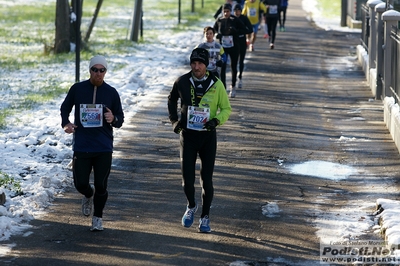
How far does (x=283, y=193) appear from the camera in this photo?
1124 cm

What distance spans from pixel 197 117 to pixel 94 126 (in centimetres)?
105

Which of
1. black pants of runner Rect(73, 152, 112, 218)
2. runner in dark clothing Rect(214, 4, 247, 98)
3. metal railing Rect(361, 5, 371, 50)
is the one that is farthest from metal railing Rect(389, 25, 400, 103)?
black pants of runner Rect(73, 152, 112, 218)

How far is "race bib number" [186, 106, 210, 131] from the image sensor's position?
9.27 metres

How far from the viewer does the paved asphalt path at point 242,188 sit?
873 centimetres

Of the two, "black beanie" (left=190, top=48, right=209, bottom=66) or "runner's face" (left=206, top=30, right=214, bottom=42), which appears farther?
"runner's face" (left=206, top=30, right=214, bottom=42)

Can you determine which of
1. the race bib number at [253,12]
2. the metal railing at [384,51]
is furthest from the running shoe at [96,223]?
the race bib number at [253,12]

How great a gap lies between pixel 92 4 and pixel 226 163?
3932cm

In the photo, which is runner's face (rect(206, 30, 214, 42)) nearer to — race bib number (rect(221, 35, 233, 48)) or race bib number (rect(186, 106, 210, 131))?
race bib number (rect(221, 35, 233, 48))

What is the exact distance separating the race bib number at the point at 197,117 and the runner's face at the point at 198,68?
1.11 ft

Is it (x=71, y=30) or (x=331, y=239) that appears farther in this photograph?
(x=71, y=30)

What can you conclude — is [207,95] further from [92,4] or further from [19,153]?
[92,4]

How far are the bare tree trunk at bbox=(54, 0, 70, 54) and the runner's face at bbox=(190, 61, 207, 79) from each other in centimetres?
1763

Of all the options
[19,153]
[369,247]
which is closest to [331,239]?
[369,247]

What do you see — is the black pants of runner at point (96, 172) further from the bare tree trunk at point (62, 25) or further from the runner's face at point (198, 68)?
the bare tree trunk at point (62, 25)
